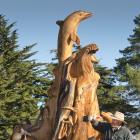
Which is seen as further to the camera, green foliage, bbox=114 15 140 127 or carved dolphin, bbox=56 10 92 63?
green foliage, bbox=114 15 140 127

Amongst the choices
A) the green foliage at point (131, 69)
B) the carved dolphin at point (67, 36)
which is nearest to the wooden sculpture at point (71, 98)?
the carved dolphin at point (67, 36)

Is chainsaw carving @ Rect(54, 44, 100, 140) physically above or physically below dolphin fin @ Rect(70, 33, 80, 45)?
below

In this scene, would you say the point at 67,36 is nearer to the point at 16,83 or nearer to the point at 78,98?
the point at 78,98

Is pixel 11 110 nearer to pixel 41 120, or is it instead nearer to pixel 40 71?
pixel 40 71

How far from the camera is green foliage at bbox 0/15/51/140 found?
2694 centimetres

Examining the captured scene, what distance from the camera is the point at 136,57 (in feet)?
117

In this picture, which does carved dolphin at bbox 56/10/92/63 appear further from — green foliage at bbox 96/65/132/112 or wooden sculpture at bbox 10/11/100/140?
green foliage at bbox 96/65/132/112

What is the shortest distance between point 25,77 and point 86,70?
16.6 metres

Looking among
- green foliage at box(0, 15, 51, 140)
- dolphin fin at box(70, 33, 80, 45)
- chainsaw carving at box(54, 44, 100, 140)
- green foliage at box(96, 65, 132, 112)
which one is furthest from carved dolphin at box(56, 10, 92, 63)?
green foliage at box(96, 65, 132, 112)

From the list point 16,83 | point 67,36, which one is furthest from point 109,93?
point 67,36

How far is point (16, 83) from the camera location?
2850 centimetres

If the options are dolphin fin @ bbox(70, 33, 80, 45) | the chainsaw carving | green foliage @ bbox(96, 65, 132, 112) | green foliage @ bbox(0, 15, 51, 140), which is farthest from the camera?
green foliage @ bbox(96, 65, 132, 112)

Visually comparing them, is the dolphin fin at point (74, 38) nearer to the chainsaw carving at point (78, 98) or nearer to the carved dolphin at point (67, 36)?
the carved dolphin at point (67, 36)

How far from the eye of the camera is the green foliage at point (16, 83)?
2694 cm
